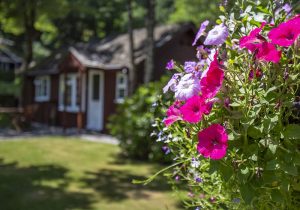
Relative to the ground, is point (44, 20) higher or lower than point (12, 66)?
higher

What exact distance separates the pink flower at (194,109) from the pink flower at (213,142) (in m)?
0.07

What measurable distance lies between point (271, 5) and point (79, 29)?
44.0 meters

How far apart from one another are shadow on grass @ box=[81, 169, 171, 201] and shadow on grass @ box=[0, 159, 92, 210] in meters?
0.47

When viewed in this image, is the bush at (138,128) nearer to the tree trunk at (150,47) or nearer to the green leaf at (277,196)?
the tree trunk at (150,47)

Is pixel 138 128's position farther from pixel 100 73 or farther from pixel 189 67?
pixel 189 67

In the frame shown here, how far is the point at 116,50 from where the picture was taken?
21266 millimetres

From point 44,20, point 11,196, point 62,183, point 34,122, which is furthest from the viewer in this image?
point 44,20

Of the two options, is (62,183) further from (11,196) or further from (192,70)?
(192,70)

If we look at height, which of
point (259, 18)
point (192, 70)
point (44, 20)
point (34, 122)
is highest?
point (44, 20)

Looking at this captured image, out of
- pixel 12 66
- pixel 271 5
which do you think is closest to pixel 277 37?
pixel 271 5

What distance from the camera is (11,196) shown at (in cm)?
738

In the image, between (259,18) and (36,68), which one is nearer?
(259,18)

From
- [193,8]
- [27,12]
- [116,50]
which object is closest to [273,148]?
[116,50]

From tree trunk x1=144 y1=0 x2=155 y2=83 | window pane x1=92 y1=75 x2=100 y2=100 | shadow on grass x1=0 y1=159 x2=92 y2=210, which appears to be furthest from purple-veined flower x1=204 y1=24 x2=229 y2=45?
window pane x1=92 y1=75 x2=100 y2=100
